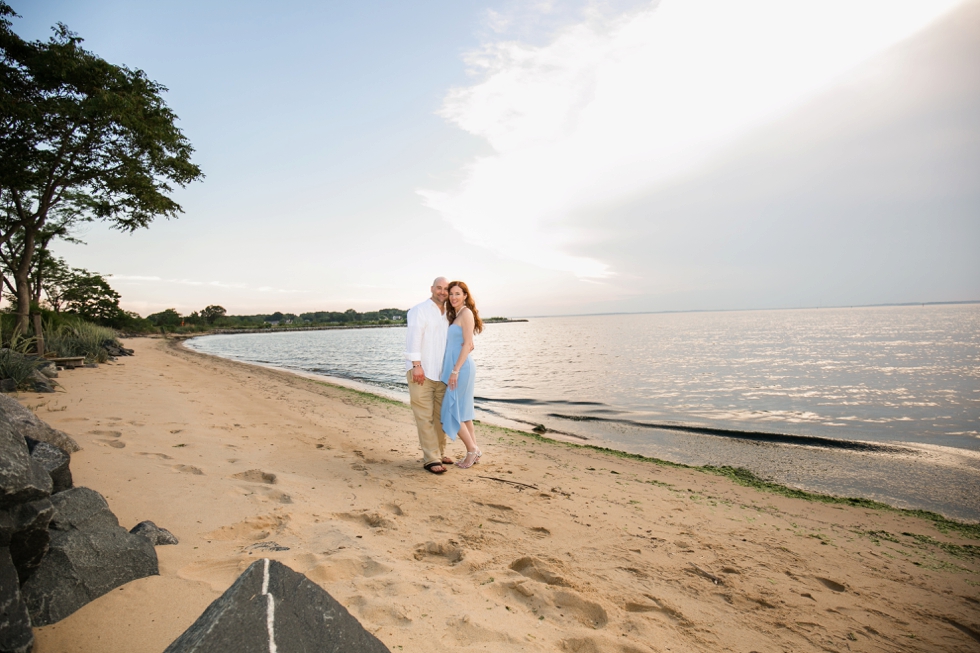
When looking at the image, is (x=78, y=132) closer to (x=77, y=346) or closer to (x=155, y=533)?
(x=77, y=346)

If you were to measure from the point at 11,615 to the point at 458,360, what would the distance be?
4.48 metres

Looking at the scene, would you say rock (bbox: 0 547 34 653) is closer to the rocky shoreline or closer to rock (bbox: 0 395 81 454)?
the rocky shoreline

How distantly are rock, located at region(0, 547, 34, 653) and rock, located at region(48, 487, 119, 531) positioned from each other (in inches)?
22.7

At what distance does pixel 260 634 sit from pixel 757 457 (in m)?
9.82

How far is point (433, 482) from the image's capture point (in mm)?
5605

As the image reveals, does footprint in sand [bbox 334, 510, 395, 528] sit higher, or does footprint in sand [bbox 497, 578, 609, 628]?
footprint in sand [bbox 334, 510, 395, 528]

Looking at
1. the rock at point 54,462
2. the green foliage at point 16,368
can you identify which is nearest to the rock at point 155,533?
the rock at point 54,462

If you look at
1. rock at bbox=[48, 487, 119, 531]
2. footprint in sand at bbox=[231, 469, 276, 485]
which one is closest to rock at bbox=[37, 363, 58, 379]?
footprint in sand at bbox=[231, 469, 276, 485]

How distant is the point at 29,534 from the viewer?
6.78 feet

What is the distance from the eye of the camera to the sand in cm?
265

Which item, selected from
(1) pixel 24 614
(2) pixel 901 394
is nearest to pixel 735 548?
(1) pixel 24 614

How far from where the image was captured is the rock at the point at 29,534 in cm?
202

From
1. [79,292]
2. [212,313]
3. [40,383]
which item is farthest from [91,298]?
[212,313]

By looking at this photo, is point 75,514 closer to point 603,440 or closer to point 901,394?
point 603,440
